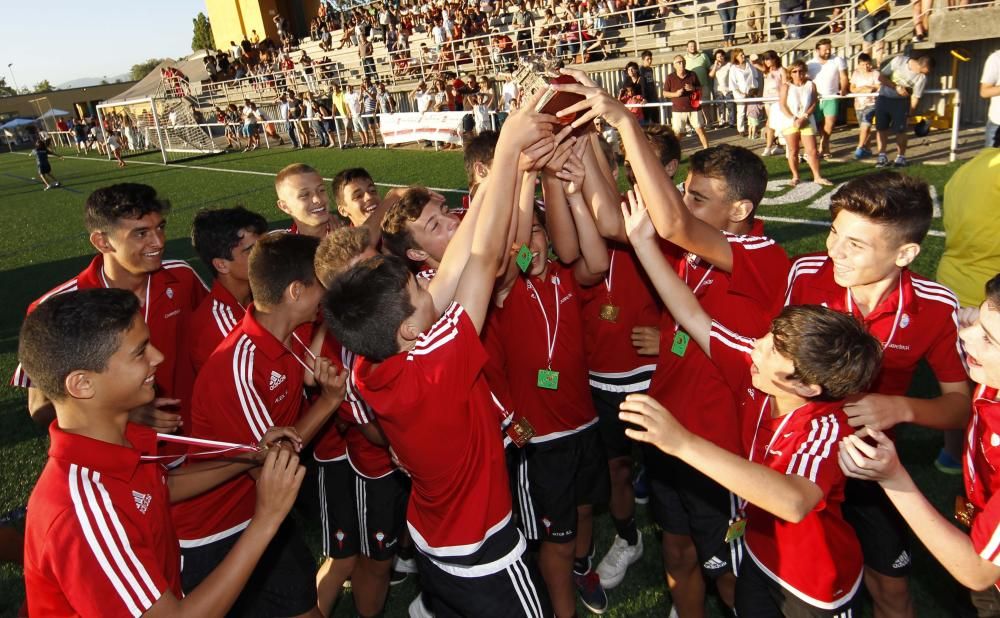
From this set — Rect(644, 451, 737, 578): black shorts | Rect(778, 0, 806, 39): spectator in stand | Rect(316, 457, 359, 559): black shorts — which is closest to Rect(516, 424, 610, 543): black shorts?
Rect(644, 451, 737, 578): black shorts

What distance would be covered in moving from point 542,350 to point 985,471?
77.3 inches

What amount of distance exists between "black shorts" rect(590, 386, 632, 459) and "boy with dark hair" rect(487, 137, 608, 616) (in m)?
0.37

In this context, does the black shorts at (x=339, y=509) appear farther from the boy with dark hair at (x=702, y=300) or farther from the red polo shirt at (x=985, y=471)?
the red polo shirt at (x=985, y=471)

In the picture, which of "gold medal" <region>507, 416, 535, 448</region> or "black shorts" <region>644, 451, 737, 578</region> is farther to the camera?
"gold medal" <region>507, 416, 535, 448</region>

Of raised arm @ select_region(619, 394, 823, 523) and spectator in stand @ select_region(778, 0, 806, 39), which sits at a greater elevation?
spectator in stand @ select_region(778, 0, 806, 39)

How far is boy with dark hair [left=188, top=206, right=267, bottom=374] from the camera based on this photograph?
13.2 ft

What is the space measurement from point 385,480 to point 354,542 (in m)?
0.51

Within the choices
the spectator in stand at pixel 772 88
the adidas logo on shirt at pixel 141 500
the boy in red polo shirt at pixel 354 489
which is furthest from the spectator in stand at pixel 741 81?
the adidas logo on shirt at pixel 141 500

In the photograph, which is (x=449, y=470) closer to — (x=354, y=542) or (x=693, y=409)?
(x=693, y=409)

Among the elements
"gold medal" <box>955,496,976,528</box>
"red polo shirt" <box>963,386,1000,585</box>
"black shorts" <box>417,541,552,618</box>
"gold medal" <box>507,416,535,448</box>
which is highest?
"red polo shirt" <box>963,386,1000,585</box>

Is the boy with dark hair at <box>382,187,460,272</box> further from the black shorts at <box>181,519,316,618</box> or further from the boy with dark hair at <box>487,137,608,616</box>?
the black shorts at <box>181,519,316,618</box>

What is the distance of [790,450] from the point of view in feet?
7.82

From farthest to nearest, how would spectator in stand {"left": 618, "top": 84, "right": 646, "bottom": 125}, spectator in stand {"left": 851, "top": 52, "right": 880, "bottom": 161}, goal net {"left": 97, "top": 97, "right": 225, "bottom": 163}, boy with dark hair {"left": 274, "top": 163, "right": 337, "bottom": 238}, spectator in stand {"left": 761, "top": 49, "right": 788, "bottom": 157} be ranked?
goal net {"left": 97, "top": 97, "right": 225, "bottom": 163} < spectator in stand {"left": 618, "top": 84, "right": 646, "bottom": 125} < spectator in stand {"left": 761, "top": 49, "right": 788, "bottom": 157} < spectator in stand {"left": 851, "top": 52, "right": 880, "bottom": 161} < boy with dark hair {"left": 274, "top": 163, "right": 337, "bottom": 238}

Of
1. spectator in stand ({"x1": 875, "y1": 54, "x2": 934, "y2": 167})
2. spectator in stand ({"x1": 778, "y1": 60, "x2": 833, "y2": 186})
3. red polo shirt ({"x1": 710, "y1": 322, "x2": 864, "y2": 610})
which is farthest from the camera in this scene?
spectator in stand ({"x1": 875, "y1": 54, "x2": 934, "y2": 167})
